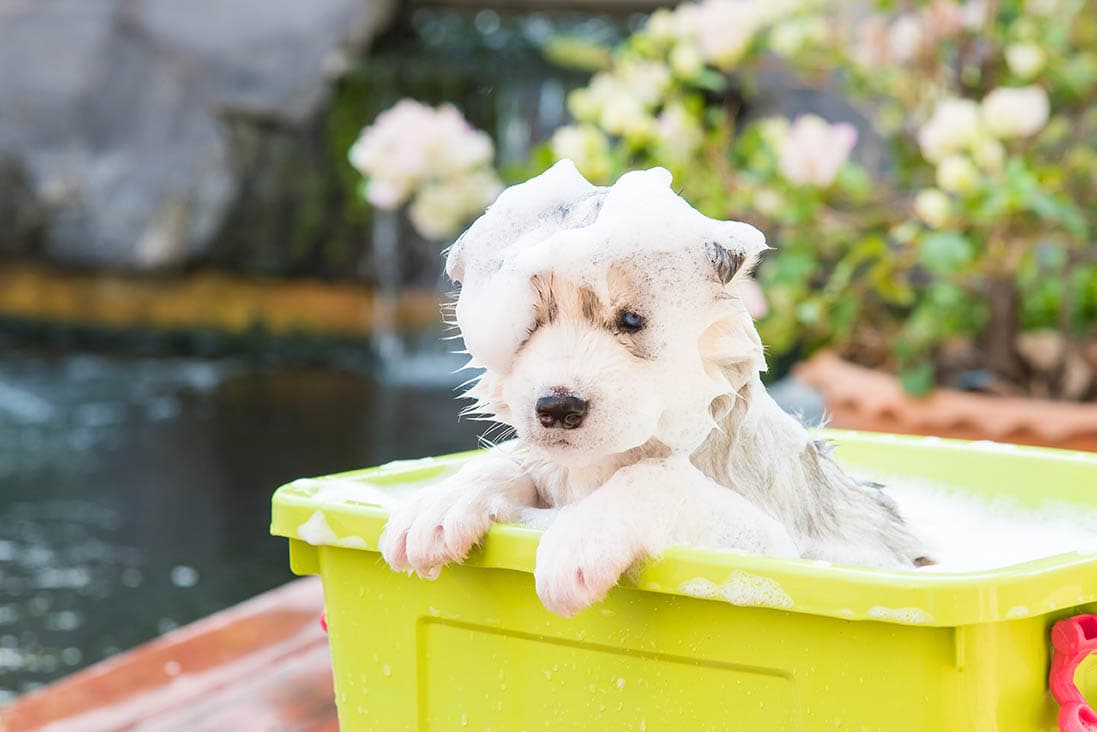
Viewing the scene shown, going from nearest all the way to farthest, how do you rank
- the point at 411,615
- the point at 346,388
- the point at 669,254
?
1. the point at 669,254
2. the point at 411,615
3. the point at 346,388

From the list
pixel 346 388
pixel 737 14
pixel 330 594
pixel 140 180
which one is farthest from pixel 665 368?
pixel 140 180

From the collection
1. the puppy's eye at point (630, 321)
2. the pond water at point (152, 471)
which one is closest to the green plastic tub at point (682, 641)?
the puppy's eye at point (630, 321)

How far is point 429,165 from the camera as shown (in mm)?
2521

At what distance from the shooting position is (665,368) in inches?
36.2

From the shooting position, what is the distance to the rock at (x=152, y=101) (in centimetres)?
457

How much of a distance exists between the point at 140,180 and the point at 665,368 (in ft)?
13.5

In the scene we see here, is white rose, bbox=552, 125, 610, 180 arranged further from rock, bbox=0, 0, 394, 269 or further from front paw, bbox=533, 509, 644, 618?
rock, bbox=0, 0, 394, 269

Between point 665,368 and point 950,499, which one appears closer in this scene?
point 665,368

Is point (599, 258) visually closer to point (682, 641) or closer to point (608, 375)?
point (608, 375)

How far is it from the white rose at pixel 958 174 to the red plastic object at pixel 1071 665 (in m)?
1.42

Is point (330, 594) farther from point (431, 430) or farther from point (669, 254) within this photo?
point (431, 430)

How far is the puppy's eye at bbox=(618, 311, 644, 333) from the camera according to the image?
91 centimetres

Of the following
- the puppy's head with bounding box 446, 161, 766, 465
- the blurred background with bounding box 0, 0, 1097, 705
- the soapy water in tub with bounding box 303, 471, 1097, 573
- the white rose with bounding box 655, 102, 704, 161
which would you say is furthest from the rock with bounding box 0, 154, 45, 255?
the puppy's head with bounding box 446, 161, 766, 465

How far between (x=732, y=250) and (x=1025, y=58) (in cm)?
164
